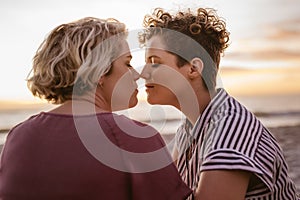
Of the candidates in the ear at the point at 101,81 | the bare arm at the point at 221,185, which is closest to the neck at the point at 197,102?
the bare arm at the point at 221,185

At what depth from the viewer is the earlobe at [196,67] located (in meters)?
2.24

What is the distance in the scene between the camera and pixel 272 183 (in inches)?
79.1

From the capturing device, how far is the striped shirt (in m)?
1.91

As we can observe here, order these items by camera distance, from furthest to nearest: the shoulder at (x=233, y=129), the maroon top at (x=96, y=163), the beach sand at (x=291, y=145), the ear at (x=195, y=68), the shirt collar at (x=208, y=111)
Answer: the beach sand at (x=291, y=145), the ear at (x=195, y=68), the shirt collar at (x=208, y=111), the shoulder at (x=233, y=129), the maroon top at (x=96, y=163)

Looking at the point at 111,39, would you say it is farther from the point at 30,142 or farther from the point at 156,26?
the point at 156,26

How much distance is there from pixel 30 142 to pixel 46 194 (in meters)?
0.17

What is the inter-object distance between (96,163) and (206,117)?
0.61 metres

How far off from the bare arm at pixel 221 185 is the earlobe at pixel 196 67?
19.0 inches

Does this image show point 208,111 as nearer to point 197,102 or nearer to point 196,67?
point 197,102

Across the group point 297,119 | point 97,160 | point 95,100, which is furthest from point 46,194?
point 297,119

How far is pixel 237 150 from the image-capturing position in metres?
1.91

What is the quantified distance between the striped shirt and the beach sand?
9.03 feet

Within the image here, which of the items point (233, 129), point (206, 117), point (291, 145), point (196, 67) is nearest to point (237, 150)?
point (233, 129)

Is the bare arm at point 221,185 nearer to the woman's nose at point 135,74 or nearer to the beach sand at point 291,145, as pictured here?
the woman's nose at point 135,74
